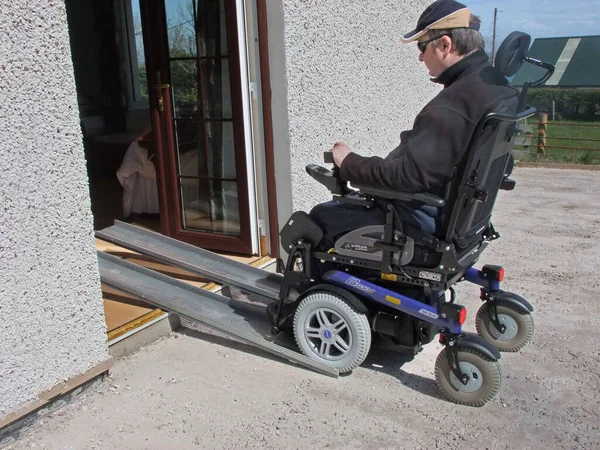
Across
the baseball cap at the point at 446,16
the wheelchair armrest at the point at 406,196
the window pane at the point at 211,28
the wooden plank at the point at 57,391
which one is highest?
the window pane at the point at 211,28

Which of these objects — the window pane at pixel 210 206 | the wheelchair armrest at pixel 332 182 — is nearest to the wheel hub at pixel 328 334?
the wheelchair armrest at pixel 332 182

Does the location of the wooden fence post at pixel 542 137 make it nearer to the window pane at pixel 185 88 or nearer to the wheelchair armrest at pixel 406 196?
the window pane at pixel 185 88

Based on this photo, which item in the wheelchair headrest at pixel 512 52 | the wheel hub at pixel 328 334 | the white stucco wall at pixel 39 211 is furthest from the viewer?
the wheel hub at pixel 328 334

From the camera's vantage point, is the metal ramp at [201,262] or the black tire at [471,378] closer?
the black tire at [471,378]

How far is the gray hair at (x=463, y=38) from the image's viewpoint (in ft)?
9.05

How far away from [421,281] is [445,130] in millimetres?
748

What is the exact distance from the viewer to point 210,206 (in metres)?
4.89

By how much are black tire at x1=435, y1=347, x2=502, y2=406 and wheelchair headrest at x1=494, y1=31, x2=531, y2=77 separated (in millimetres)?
1308

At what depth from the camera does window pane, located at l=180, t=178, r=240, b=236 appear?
4.78 metres

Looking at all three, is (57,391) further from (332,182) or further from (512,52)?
(512,52)

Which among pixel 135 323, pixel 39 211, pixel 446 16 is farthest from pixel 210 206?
pixel 446 16

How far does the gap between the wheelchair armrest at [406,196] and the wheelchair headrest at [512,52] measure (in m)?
0.68

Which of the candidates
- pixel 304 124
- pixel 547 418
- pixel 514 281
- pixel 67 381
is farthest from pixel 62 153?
pixel 514 281

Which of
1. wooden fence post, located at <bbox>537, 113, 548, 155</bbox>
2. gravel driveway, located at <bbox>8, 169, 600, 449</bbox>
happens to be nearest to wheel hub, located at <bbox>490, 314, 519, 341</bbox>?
gravel driveway, located at <bbox>8, 169, 600, 449</bbox>
